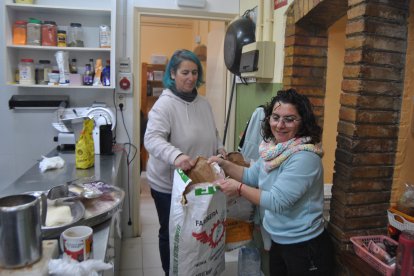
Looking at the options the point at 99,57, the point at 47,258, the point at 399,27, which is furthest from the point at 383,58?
the point at 99,57

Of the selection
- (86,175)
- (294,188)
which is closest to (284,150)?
(294,188)

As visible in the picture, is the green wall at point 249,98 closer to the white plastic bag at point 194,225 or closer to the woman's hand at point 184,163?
the woman's hand at point 184,163

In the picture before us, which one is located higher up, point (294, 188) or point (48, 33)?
point (48, 33)

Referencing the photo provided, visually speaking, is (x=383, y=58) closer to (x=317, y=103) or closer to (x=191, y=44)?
(x=317, y=103)

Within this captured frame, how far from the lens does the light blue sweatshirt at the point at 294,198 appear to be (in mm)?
1409

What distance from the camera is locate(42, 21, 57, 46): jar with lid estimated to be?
2713 millimetres

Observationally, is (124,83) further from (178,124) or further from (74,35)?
(178,124)

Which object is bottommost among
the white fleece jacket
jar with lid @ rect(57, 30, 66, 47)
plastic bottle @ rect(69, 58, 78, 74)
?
the white fleece jacket

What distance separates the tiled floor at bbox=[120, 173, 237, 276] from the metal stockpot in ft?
6.24

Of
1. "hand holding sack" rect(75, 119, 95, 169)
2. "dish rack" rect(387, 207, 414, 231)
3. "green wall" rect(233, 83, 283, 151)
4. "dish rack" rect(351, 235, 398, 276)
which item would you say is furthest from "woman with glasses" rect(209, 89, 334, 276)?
"hand holding sack" rect(75, 119, 95, 169)

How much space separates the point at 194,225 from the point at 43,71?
204 cm

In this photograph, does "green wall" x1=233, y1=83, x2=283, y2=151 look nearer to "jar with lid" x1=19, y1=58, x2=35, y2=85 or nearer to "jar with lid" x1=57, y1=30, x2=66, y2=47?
"jar with lid" x1=57, y1=30, x2=66, y2=47

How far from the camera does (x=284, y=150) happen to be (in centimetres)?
148

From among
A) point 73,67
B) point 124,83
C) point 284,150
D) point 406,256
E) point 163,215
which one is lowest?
point 163,215
